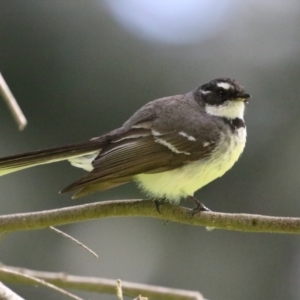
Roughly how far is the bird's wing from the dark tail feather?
0.22 feet

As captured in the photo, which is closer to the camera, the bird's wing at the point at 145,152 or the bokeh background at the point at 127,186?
the bird's wing at the point at 145,152

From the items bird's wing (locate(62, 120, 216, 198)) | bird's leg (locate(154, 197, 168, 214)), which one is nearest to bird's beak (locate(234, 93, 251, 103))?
bird's wing (locate(62, 120, 216, 198))

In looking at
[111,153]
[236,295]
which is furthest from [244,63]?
[111,153]

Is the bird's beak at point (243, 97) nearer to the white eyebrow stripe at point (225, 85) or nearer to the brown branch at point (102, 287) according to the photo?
the white eyebrow stripe at point (225, 85)

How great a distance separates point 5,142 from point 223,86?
1613 mm

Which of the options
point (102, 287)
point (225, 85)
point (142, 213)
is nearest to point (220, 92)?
point (225, 85)

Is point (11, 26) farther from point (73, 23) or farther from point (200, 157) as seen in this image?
point (200, 157)

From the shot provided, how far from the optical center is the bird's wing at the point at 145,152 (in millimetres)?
2309

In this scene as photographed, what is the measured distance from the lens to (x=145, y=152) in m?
2.47

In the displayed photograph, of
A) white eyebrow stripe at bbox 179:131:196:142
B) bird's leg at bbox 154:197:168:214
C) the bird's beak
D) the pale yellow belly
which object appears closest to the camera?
bird's leg at bbox 154:197:168:214

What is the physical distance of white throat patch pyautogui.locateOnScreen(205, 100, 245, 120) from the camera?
2766mm

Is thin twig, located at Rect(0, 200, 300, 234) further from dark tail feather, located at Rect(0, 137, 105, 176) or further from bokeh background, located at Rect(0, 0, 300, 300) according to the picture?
bokeh background, located at Rect(0, 0, 300, 300)

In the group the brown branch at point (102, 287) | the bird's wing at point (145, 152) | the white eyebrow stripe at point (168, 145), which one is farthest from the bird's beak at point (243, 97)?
the brown branch at point (102, 287)

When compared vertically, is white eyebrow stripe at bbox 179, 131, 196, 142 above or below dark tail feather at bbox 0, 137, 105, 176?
above
